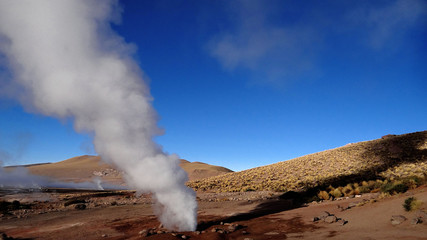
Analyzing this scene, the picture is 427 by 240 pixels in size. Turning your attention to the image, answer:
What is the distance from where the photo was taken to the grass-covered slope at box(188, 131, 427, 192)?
31078mm

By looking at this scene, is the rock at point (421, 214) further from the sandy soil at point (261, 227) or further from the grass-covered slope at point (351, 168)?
the grass-covered slope at point (351, 168)

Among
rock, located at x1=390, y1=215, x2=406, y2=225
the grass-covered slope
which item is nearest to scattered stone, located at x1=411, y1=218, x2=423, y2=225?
rock, located at x1=390, y1=215, x2=406, y2=225

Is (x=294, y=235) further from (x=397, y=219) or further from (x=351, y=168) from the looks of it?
(x=351, y=168)

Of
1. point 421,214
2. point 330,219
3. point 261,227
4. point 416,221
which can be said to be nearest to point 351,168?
point 330,219

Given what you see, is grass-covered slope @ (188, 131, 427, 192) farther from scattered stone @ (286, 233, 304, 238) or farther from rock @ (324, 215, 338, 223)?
scattered stone @ (286, 233, 304, 238)

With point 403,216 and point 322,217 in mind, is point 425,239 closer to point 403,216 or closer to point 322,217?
point 403,216

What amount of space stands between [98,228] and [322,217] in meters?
12.8

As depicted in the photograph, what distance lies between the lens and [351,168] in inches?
1485

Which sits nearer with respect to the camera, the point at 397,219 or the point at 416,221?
the point at 416,221

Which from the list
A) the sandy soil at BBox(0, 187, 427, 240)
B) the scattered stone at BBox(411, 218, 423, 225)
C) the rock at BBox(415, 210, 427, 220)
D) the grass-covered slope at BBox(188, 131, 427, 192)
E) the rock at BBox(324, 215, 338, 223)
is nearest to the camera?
the scattered stone at BBox(411, 218, 423, 225)

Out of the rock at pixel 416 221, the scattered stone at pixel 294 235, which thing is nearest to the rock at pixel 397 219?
the rock at pixel 416 221

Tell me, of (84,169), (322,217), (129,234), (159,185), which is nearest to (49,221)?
(129,234)

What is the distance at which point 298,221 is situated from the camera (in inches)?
500

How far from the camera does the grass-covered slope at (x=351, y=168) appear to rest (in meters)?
31.1
